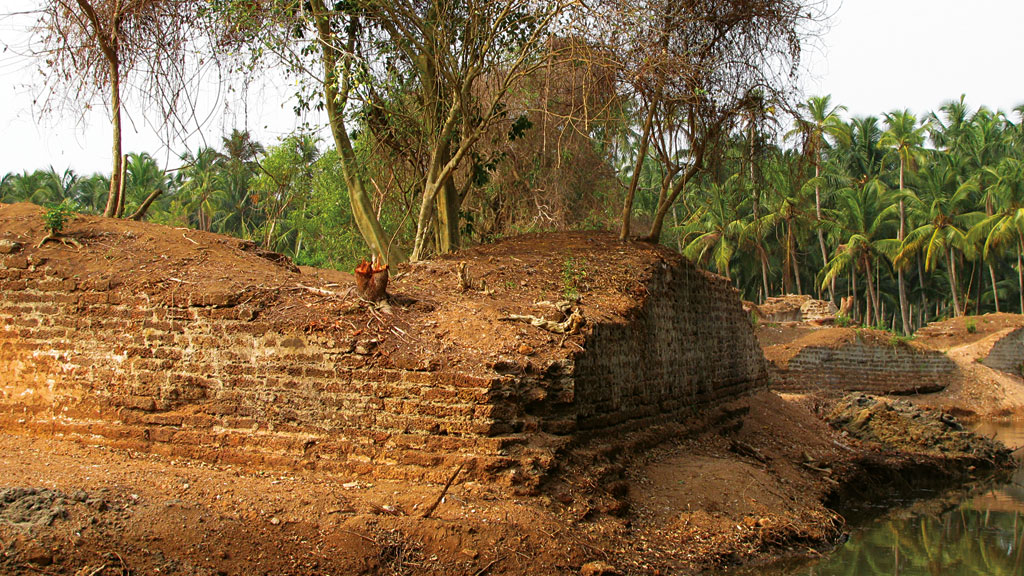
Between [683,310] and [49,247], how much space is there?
283 inches

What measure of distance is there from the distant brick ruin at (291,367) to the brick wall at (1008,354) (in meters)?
21.9

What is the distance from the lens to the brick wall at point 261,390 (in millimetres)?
5918

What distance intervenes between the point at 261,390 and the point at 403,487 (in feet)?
4.86

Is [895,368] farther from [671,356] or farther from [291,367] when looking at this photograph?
[291,367]

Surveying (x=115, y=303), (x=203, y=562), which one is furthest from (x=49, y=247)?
(x=203, y=562)

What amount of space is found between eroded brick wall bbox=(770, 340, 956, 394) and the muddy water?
9.97 m

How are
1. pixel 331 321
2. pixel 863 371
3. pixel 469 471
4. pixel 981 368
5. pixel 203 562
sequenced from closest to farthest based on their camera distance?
pixel 203 562, pixel 469 471, pixel 331 321, pixel 863 371, pixel 981 368

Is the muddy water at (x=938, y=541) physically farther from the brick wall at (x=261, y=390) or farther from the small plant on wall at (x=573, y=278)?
the small plant on wall at (x=573, y=278)

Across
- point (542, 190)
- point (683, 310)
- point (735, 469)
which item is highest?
point (542, 190)

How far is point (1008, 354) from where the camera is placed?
25.9 metres

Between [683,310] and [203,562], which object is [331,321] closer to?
[203,562]

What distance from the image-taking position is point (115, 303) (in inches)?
274

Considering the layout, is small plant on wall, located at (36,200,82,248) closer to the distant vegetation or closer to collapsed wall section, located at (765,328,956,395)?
the distant vegetation


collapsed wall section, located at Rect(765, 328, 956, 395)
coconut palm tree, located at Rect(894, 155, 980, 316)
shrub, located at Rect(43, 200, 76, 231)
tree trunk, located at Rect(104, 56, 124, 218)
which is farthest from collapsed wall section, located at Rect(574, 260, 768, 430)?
coconut palm tree, located at Rect(894, 155, 980, 316)
